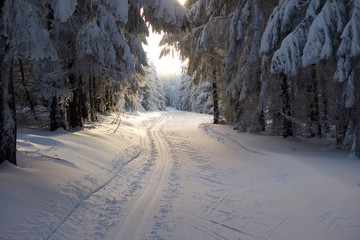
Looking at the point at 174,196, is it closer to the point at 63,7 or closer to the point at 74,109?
the point at 63,7

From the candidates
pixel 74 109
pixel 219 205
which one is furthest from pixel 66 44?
pixel 219 205


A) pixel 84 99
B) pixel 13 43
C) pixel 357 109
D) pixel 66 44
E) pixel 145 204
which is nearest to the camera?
pixel 13 43

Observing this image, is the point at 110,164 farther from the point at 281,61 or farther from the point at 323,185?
the point at 281,61

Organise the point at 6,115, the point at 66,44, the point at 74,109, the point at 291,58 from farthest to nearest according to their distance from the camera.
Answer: the point at 74,109, the point at 66,44, the point at 291,58, the point at 6,115

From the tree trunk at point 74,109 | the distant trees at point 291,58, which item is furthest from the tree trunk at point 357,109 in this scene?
the tree trunk at point 74,109

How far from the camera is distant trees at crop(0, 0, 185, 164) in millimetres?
4191

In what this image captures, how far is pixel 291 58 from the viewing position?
23.7 ft

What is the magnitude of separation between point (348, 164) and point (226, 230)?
417cm

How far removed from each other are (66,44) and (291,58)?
8.90m

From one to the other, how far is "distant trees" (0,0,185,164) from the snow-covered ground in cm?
142

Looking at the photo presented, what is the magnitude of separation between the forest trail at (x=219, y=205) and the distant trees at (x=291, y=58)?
261 cm

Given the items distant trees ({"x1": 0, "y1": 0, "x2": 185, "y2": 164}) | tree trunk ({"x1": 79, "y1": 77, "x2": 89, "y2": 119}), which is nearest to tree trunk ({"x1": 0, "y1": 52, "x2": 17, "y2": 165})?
distant trees ({"x1": 0, "y1": 0, "x2": 185, "y2": 164})

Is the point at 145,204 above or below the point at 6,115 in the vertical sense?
below

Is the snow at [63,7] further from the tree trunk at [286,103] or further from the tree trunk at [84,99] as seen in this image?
the tree trunk at [286,103]
